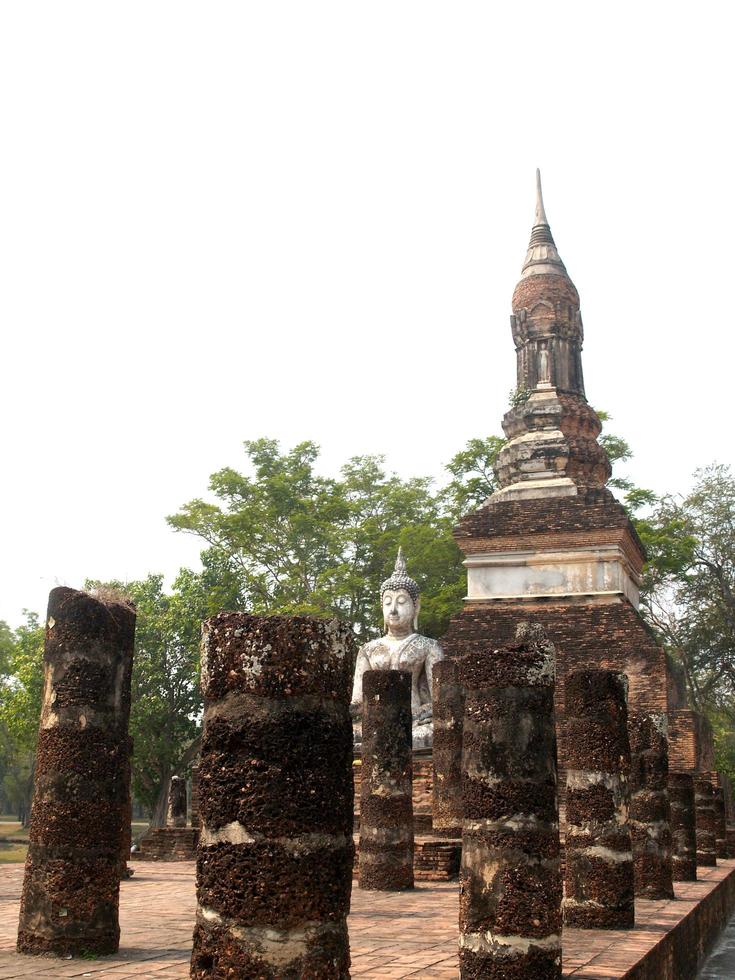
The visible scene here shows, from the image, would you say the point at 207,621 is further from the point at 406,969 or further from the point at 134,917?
the point at 134,917

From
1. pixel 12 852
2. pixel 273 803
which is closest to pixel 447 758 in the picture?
pixel 273 803

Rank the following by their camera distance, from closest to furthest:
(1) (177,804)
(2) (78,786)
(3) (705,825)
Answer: (2) (78,786) < (3) (705,825) < (1) (177,804)

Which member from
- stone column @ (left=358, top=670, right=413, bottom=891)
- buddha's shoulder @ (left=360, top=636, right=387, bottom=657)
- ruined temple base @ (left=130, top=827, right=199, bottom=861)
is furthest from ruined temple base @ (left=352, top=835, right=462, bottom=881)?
buddha's shoulder @ (left=360, top=636, right=387, bottom=657)

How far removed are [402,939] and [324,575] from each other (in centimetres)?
2187

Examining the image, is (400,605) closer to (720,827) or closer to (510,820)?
(720,827)

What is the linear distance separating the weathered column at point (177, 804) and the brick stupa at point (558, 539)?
18.7ft

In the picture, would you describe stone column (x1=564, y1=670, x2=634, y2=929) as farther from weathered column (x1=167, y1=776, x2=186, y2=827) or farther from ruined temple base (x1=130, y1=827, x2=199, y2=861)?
weathered column (x1=167, y1=776, x2=186, y2=827)

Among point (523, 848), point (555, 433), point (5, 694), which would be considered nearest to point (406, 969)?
point (523, 848)

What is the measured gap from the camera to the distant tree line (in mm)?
29547

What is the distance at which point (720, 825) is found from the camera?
18109 millimetres

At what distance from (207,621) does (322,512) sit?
27.1m

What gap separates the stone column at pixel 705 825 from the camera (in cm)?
1532

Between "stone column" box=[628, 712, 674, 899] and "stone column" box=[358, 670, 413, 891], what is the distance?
2449 mm

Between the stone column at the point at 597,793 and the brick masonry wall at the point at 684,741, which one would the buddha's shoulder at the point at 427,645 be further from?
the stone column at the point at 597,793
